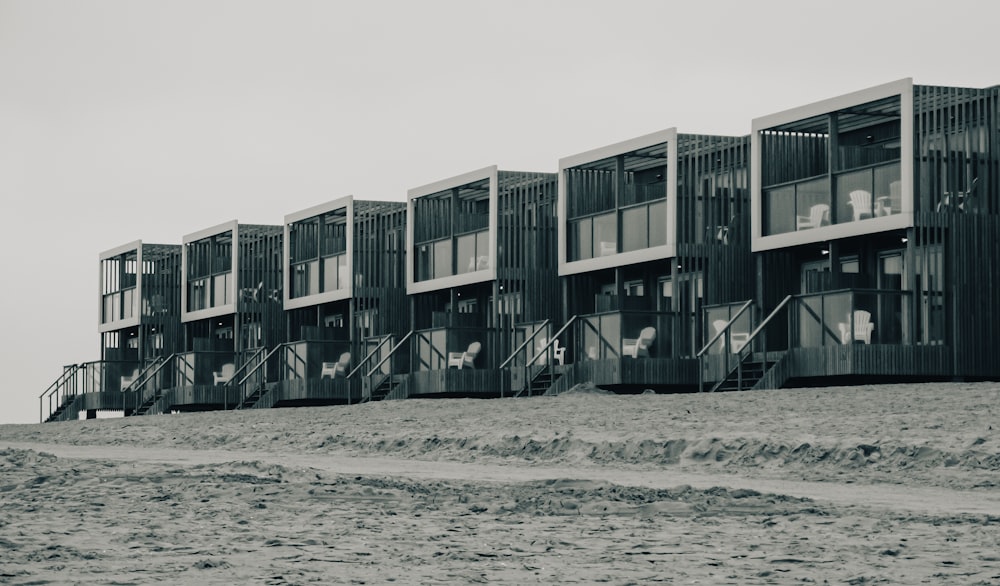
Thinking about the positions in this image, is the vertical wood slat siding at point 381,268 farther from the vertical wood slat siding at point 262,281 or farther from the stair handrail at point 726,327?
the stair handrail at point 726,327

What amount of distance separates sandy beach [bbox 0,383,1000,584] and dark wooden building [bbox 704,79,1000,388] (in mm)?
3397

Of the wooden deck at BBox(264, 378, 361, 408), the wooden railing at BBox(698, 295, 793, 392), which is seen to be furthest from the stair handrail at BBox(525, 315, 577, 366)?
the wooden deck at BBox(264, 378, 361, 408)

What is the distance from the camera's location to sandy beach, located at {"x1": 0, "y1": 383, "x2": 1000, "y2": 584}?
33.2 ft

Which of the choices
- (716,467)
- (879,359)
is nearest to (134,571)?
(716,467)

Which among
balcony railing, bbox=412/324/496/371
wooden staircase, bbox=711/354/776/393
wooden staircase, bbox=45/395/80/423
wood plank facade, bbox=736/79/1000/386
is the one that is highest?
wood plank facade, bbox=736/79/1000/386

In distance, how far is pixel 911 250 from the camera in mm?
27859

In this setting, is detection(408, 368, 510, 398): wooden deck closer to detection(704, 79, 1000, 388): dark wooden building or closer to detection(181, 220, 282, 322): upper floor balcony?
detection(704, 79, 1000, 388): dark wooden building

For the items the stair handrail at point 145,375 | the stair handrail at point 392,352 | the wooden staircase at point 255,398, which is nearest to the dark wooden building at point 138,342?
the stair handrail at point 145,375

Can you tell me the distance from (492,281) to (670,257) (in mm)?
6736

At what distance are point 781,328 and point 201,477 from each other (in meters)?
16.8

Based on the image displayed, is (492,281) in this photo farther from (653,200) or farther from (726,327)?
(726,327)

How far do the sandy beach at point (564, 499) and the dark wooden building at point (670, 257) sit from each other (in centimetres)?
670

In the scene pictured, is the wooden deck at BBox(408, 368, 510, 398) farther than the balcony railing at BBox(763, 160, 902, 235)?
Yes

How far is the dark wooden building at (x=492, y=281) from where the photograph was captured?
38406 millimetres
